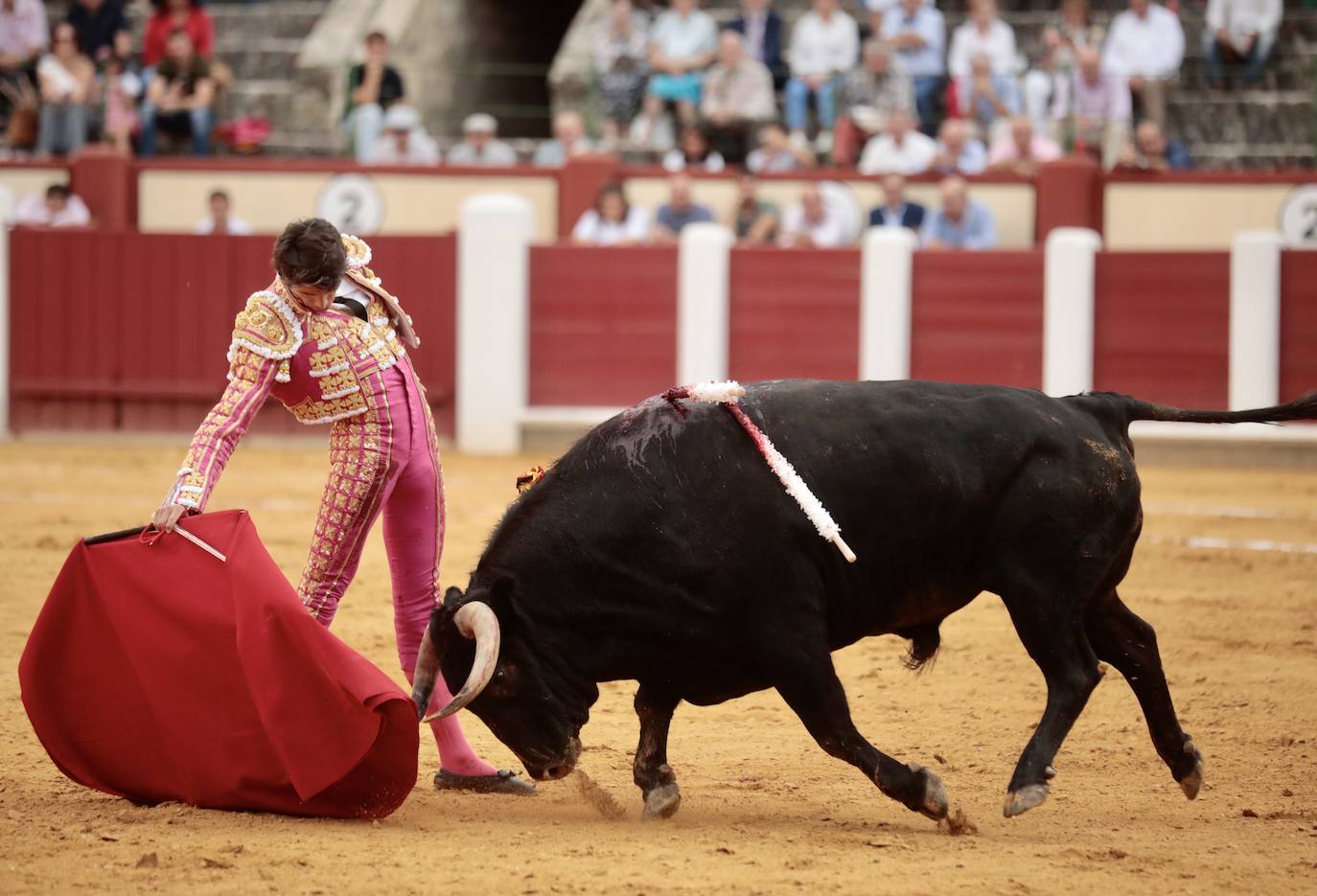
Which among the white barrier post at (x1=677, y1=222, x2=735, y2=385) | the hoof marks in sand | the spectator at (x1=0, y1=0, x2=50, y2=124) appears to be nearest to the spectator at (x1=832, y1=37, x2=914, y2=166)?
the white barrier post at (x1=677, y1=222, x2=735, y2=385)

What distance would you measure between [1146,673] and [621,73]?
28.7 feet

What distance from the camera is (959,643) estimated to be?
564 centimetres

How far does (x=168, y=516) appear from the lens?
362 centimetres

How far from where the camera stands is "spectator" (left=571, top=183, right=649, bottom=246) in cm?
1082

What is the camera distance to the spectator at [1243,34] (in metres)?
11.6

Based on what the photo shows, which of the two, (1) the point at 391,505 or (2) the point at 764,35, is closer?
(1) the point at 391,505

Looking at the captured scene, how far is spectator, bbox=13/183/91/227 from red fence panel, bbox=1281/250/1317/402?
23.2 ft

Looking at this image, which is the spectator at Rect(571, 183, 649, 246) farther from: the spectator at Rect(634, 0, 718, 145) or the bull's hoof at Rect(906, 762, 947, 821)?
the bull's hoof at Rect(906, 762, 947, 821)

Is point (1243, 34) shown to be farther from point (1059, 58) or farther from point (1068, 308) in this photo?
point (1068, 308)

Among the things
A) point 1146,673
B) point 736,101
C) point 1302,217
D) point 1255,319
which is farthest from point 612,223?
point 1146,673

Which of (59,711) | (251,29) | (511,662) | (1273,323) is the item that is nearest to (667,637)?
(511,662)

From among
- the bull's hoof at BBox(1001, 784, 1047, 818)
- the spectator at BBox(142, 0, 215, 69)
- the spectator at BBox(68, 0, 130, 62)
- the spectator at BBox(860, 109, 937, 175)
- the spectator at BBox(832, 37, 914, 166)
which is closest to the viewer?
the bull's hoof at BBox(1001, 784, 1047, 818)

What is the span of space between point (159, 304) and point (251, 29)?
428 centimetres

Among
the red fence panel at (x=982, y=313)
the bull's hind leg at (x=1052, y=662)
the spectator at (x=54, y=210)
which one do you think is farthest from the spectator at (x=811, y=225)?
the bull's hind leg at (x=1052, y=662)
